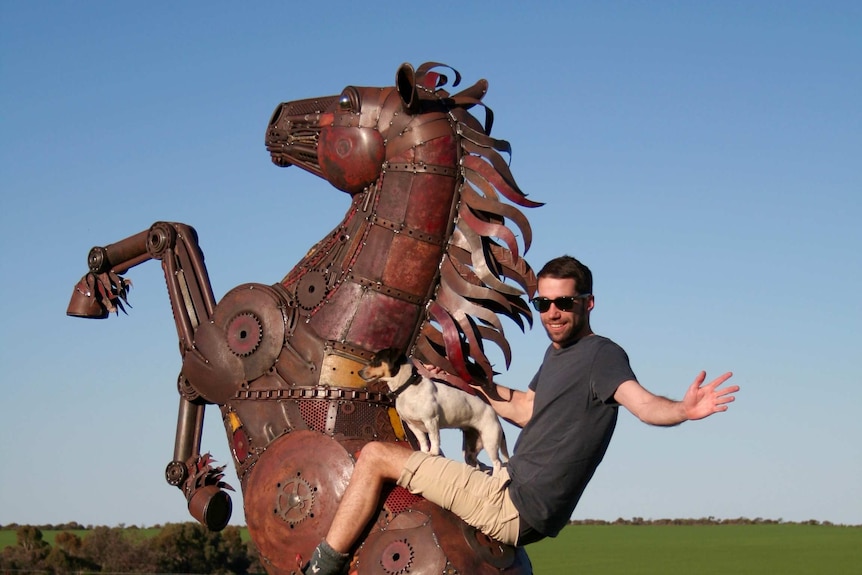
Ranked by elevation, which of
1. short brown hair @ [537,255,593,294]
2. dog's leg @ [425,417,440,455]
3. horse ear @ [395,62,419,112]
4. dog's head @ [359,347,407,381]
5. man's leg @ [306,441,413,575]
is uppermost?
horse ear @ [395,62,419,112]

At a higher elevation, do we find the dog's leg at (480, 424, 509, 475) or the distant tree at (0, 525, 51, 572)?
the distant tree at (0, 525, 51, 572)

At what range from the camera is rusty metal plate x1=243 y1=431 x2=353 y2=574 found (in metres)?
7.64

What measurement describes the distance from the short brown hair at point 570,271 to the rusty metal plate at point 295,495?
1975 millimetres

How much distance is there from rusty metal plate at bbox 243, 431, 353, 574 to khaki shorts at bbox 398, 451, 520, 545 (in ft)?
2.47

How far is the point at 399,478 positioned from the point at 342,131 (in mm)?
2688

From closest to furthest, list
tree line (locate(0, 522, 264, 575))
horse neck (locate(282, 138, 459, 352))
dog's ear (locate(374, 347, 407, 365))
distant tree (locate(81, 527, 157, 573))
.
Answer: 1. dog's ear (locate(374, 347, 407, 365))
2. horse neck (locate(282, 138, 459, 352))
3. tree line (locate(0, 522, 264, 575))
4. distant tree (locate(81, 527, 157, 573))

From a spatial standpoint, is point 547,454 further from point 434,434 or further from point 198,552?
point 198,552

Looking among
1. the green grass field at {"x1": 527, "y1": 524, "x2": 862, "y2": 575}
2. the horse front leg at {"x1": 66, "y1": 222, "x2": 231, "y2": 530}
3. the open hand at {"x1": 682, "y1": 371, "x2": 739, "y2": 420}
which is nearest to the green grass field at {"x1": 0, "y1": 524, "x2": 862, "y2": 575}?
the green grass field at {"x1": 527, "y1": 524, "x2": 862, "y2": 575}

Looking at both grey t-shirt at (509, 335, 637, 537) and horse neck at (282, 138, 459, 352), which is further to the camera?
horse neck at (282, 138, 459, 352)

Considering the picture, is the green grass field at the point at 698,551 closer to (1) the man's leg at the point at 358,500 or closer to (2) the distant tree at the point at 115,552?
(2) the distant tree at the point at 115,552

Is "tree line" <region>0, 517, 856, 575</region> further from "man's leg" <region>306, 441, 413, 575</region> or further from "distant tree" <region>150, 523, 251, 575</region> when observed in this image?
"man's leg" <region>306, 441, 413, 575</region>

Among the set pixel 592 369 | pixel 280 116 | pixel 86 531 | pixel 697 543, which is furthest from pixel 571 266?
pixel 697 543

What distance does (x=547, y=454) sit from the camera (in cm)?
667

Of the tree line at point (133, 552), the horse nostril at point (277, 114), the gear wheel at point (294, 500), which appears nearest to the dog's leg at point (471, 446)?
the gear wheel at point (294, 500)
